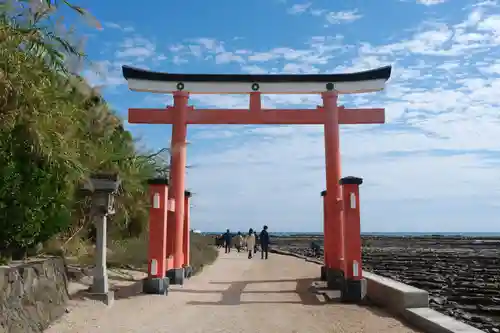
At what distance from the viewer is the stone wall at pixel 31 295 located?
5375mm

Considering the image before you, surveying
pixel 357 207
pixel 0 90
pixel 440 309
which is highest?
pixel 0 90

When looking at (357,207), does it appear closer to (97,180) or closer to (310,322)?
(310,322)

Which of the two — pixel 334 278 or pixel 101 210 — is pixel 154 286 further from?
pixel 334 278

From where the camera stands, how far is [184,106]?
11633 millimetres

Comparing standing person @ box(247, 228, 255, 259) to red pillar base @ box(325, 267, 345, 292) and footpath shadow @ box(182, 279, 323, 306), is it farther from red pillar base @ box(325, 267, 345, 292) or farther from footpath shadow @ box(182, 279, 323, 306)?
red pillar base @ box(325, 267, 345, 292)

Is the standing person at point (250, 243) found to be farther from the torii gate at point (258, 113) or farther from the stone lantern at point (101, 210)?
the stone lantern at point (101, 210)

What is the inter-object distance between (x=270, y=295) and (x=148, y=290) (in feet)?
8.14

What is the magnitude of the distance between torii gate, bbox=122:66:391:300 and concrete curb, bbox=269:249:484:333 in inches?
77.2

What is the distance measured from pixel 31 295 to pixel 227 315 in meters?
3.02

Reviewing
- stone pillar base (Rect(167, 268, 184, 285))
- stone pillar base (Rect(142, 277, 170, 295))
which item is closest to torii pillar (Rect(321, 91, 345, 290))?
stone pillar base (Rect(167, 268, 184, 285))

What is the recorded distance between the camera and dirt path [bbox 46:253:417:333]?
6.80 metres

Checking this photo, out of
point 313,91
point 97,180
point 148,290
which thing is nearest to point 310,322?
point 148,290

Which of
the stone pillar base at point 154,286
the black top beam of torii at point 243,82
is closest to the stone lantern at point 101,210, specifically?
the stone pillar base at point 154,286

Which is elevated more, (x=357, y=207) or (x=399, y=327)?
(x=357, y=207)
